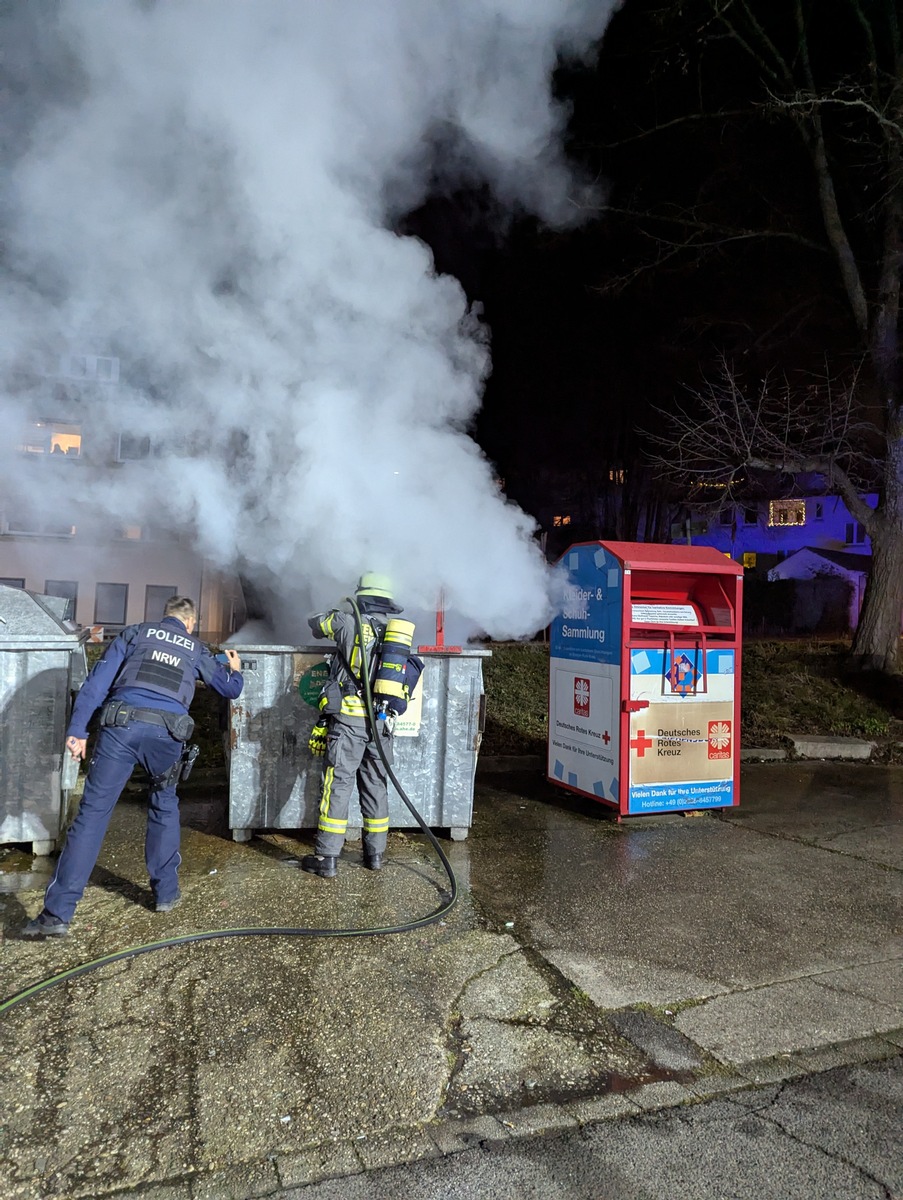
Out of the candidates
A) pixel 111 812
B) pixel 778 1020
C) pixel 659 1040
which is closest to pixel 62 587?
pixel 111 812

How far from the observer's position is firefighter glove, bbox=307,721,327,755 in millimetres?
4637

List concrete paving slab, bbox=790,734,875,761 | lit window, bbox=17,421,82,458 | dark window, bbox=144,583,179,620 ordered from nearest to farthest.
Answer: lit window, bbox=17,421,82,458 → concrete paving slab, bbox=790,734,875,761 → dark window, bbox=144,583,179,620

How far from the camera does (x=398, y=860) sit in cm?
486

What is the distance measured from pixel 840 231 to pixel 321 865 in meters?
12.2

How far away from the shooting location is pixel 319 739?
183 inches

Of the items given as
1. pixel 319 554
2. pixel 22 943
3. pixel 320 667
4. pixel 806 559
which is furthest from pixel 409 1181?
pixel 806 559

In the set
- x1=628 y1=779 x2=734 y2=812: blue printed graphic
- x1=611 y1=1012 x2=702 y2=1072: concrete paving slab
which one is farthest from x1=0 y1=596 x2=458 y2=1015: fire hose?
x1=628 y1=779 x2=734 y2=812: blue printed graphic

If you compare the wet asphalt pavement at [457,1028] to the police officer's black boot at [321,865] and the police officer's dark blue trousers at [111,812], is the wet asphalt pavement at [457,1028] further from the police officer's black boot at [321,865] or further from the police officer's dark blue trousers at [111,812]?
the police officer's dark blue trousers at [111,812]

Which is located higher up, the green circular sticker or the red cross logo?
the green circular sticker

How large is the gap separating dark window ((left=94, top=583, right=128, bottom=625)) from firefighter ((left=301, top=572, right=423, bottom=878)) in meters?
18.3

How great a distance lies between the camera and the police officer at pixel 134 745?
11.8 ft

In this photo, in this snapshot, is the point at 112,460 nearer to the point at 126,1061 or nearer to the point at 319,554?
the point at 319,554

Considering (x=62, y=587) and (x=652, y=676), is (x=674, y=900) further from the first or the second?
(x=62, y=587)

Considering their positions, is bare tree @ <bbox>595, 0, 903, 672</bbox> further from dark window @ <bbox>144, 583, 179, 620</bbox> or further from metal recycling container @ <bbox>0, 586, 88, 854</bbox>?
dark window @ <bbox>144, 583, 179, 620</bbox>
